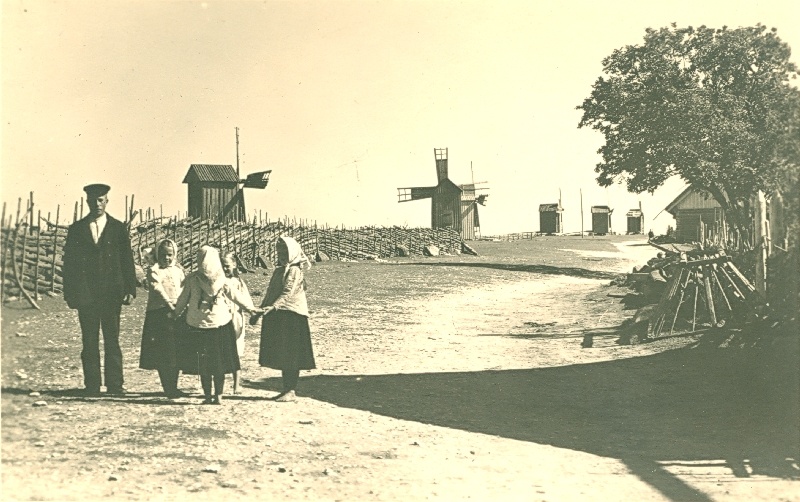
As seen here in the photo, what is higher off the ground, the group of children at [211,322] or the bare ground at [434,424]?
the group of children at [211,322]

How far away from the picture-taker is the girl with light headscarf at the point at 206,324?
7.67m

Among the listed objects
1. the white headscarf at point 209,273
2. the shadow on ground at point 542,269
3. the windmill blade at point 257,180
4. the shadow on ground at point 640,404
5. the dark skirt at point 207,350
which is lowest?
the shadow on ground at point 640,404

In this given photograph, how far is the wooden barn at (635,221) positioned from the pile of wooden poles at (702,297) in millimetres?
92644

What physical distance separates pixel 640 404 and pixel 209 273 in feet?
15.1

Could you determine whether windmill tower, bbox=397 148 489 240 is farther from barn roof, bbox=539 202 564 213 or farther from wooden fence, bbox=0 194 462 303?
barn roof, bbox=539 202 564 213

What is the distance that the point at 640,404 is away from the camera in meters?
8.33

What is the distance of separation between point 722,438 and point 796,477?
1.21 m

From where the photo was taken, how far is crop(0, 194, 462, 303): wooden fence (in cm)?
1457

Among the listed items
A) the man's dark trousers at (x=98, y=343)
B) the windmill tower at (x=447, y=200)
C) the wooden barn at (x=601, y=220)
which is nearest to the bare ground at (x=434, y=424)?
the man's dark trousers at (x=98, y=343)

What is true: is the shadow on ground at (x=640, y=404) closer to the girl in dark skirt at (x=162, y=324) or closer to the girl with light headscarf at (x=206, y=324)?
the girl with light headscarf at (x=206, y=324)

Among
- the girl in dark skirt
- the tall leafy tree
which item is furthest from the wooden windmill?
the girl in dark skirt

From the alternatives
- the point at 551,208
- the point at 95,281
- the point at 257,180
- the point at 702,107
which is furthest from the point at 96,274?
the point at 551,208

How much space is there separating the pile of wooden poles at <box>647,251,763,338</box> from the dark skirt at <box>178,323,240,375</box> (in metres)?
7.25

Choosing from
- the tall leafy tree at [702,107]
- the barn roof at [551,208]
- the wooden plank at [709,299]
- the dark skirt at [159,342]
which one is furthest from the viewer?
the barn roof at [551,208]
